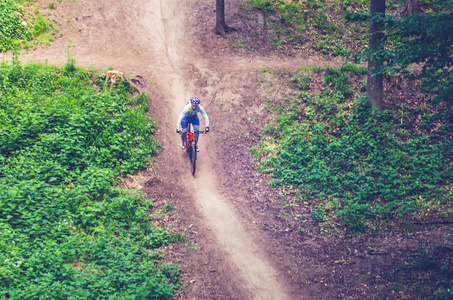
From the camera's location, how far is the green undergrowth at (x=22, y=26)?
14577 millimetres

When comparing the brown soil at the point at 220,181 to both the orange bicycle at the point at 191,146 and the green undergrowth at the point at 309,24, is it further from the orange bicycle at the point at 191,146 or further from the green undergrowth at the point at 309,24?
the green undergrowth at the point at 309,24

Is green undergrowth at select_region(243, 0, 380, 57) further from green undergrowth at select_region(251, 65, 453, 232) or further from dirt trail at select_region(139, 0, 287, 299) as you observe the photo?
→ dirt trail at select_region(139, 0, 287, 299)

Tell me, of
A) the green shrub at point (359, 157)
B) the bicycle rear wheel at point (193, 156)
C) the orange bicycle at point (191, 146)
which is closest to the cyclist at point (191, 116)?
the orange bicycle at point (191, 146)

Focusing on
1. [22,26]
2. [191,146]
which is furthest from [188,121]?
[22,26]

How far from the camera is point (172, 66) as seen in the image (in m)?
15.7

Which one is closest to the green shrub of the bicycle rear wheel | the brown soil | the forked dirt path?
the brown soil

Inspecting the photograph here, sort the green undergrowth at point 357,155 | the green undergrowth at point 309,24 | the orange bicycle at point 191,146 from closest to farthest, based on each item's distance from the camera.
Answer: the green undergrowth at point 357,155
the orange bicycle at point 191,146
the green undergrowth at point 309,24

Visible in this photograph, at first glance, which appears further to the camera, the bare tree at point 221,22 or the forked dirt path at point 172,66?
the bare tree at point 221,22

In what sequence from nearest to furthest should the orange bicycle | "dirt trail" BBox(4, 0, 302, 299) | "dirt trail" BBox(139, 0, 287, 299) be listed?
"dirt trail" BBox(139, 0, 287, 299) < "dirt trail" BBox(4, 0, 302, 299) < the orange bicycle

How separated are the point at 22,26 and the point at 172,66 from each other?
7634mm

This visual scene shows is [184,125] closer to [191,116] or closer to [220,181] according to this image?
[191,116]

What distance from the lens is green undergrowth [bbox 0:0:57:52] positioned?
14.6 m

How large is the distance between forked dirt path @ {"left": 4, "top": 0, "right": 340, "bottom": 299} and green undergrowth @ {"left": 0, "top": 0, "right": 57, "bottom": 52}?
24.5 inches

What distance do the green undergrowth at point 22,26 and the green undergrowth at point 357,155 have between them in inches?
472
